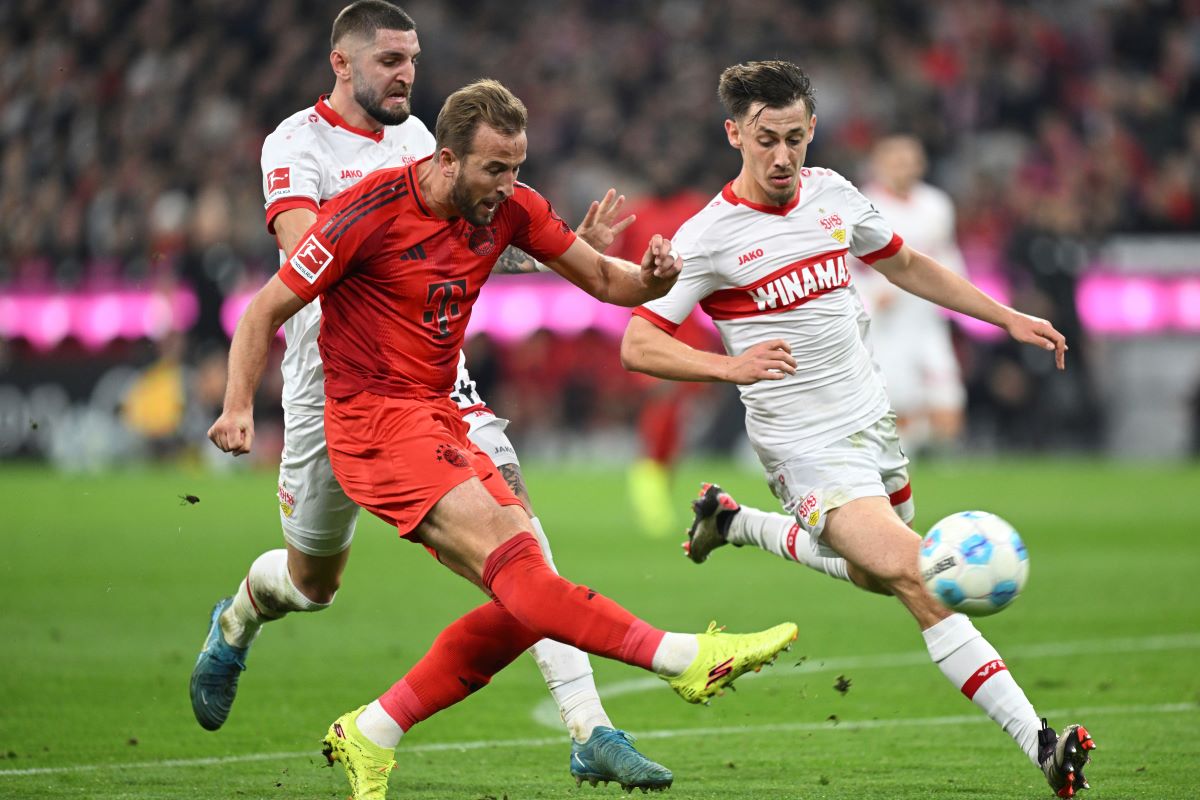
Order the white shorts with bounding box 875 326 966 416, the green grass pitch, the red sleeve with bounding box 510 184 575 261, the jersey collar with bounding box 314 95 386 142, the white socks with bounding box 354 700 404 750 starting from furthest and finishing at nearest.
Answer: the white shorts with bounding box 875 326 966 416
the jersey collar with bounding box 314 95 386 142
the green grass pitch
the red sleeve with bounding box 510 184 575 261
the white socks with bounding box 354 700 404 750

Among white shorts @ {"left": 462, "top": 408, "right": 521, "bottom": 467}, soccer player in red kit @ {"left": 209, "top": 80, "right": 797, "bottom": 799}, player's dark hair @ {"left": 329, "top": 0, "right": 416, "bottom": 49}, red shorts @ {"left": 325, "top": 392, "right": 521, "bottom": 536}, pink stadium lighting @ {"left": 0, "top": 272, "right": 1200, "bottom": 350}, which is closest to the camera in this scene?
soccer player in red kit @ {"left": 209, "top": 80, "right": 797, "bottom": 799}

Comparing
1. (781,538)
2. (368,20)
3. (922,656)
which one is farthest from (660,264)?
(922,656)

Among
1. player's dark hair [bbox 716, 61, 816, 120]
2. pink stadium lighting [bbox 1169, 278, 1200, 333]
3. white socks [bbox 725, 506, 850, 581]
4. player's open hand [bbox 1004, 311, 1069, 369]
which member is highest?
pink stadium lighting [bbox 1169, 278, 1200, 333]

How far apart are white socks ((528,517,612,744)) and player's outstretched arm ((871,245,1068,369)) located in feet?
5.72

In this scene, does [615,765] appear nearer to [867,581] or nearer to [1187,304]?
[867,581]

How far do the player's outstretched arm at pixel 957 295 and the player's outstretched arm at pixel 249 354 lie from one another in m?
2.40

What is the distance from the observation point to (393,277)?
17.9 feet

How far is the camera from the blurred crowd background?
22.6 metres

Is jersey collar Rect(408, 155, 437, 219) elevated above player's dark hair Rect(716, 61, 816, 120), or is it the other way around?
player's dark hair Rect(716, 61, 816, 120)

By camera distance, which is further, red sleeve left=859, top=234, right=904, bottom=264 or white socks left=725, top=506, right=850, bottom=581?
white socks left=725, top=506, right=850, bottom=581

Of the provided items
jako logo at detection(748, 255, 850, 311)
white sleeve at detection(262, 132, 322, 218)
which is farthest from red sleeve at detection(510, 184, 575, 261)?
white sleeve at detection(262, 132, 322, 218)

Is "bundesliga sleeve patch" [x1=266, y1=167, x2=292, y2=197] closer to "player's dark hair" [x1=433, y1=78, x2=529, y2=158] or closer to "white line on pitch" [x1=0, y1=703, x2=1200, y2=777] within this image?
"player's dark hair" [x1=433, y1=78, x2=529, y2=158]

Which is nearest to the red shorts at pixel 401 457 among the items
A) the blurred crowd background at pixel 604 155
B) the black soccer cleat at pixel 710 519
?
the black soccer cleat at pixel 710 519

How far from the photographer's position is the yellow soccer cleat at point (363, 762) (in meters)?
5.52
